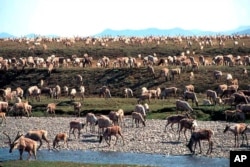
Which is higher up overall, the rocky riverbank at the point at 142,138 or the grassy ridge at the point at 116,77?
the grassy ridge at the point at 116,77

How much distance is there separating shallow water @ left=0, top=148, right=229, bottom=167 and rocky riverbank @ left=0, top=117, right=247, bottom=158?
1052mm

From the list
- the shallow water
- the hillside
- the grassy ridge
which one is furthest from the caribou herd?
the shallow water

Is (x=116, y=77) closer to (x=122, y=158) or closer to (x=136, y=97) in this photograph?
(x=136, y=97)

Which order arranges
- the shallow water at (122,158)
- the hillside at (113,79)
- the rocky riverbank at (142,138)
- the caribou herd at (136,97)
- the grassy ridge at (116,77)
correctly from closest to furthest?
the shallow water at (122,158)
the rocky riverbank at (142,138)
the caribou herd at (136,97)
the grassy ridge at (116,77)
the hillside at (113,79)

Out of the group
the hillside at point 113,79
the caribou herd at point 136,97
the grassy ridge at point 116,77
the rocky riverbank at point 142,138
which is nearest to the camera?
the rocky riverbank at point 142,138

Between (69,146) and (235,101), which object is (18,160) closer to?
(69,146)

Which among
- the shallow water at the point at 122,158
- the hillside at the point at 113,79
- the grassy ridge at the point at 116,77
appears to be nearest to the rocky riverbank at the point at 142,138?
the shallow water at the point at 122,158

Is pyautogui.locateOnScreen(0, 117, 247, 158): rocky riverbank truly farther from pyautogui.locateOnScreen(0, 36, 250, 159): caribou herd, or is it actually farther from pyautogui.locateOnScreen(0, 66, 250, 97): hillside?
pyautogui.locateOnScreen(0, 66, 250, 97): hillside

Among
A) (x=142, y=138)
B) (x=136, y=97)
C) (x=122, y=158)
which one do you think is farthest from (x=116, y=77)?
(x=122, y=158)

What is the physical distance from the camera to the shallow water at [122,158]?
31.3 m

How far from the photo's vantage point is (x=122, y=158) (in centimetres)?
3312

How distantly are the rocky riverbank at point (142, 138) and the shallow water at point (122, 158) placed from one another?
Result: 1052 millimetres

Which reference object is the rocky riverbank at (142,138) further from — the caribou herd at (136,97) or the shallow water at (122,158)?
the shallow water at (122,158)

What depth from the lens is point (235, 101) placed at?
4975 centimetres
